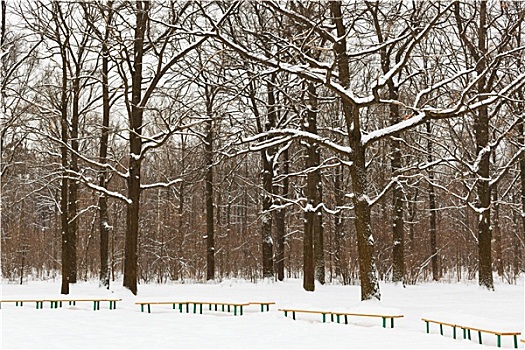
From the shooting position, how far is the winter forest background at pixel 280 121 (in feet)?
48.6

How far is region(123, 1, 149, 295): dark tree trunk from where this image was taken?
17.9m

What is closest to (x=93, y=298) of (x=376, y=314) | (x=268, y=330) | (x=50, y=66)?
(x=268, y=330)

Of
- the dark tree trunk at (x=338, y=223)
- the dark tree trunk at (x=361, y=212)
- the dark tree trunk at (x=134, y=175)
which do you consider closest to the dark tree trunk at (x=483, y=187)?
the dark tree trunk at (x=361, y=212)

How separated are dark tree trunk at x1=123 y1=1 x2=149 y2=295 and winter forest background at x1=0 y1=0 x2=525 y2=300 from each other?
5 cm

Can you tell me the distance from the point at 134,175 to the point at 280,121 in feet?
25.5

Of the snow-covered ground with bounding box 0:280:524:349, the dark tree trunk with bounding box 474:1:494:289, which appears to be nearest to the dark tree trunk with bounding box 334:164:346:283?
the dark tree trunk with bounding box 474:1:494:289

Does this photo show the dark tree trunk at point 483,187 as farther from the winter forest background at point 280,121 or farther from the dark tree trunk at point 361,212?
the dark tree trunk at point 361,212

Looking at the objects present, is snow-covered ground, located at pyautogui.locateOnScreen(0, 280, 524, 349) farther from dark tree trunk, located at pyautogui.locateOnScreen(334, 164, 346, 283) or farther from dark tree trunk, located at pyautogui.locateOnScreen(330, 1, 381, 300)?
dark tree trunk, located at pyautogui.locateOnScreen(334, 164, 346, 283)

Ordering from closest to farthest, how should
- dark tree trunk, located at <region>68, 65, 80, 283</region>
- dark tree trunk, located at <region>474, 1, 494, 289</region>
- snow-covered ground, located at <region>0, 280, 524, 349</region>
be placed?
snow-covered ground, located at <region>0, 280, 524, 349</region>, dark tree trunk, located at <region>474, 1, 494, 289</region>, dark tree trunk, located at <region>68, 65, 80, 283</region>

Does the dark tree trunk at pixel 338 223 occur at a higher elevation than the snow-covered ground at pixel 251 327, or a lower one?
higher

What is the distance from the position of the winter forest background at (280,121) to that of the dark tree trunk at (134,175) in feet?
0.15

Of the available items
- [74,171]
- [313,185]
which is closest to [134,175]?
[74,171]

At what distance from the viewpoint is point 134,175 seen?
59.2 feet

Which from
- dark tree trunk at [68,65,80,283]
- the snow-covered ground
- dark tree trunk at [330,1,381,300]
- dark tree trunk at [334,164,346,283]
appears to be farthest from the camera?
dark tree trunk at [334,164,346,283]
